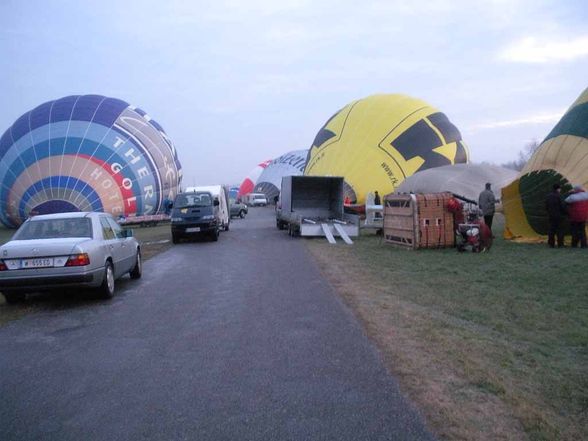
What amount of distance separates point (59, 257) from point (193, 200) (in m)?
15.2

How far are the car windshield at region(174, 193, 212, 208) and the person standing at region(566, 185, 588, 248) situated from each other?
14.0 metres

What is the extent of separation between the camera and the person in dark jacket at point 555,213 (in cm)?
1540

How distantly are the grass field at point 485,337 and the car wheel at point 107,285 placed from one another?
4.16 metres

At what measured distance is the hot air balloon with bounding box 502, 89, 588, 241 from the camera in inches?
633

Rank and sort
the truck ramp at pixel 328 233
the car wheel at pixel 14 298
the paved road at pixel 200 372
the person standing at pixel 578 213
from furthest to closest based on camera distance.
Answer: the truck ramp at pixel 328 233 → the person standing at pixel 578 213 → the car wheel at pixel 14 298 → the paved road at pixel 200 372

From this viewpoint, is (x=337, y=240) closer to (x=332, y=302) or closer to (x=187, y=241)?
(x=187, y=241)

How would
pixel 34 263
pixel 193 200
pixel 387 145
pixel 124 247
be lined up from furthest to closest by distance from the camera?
pixel 387 145 → pixel 193 200 → pixel 124 247 → pixel 34 263

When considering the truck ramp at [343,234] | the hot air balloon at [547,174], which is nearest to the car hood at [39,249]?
the truck ramp at [343,234]

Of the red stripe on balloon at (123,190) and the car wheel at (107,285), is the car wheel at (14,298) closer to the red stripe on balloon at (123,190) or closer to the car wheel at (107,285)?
the car wheel at (107,285)

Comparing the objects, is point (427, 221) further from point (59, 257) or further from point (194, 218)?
point (59, 257)

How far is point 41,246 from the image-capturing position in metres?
9.30

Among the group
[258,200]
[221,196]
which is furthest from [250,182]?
[221,196]

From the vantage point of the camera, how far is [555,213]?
50.7 feet

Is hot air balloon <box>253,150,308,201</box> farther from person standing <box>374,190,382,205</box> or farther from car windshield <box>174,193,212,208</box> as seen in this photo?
car windshield <box>174,193,212,208</box>
